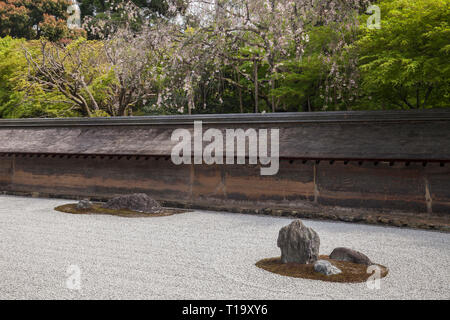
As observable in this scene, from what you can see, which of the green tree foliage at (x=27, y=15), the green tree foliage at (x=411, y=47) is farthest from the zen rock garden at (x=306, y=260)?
Answer: the green tree foliage at (x=27, y=15)

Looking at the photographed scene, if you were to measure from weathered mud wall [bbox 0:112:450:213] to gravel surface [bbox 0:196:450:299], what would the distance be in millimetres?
786

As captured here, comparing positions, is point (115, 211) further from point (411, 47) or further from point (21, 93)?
point (21, 93)

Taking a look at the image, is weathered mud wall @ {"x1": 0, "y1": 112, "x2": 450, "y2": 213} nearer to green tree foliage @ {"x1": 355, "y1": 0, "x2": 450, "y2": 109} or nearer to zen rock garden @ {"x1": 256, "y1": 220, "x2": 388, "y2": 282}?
green tree foliage @ {"x1": 355, "y1": 0, "x2": 450, "y2": 109}

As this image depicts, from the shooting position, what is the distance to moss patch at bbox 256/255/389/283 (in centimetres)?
539

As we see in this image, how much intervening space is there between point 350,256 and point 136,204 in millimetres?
5800

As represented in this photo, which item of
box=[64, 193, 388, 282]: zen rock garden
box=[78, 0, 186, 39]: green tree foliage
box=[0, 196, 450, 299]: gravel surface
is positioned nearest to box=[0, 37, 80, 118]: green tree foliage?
box=[78, 0, 186, 39]: green tree foliage

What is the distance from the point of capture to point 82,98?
66.7 ft

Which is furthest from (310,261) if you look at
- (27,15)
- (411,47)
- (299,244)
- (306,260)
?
(27,15)

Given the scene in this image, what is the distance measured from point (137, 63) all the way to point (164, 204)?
8852 mm

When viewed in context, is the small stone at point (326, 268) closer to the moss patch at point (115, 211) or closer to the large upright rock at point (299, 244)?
the large upright rock at point (299, 244)

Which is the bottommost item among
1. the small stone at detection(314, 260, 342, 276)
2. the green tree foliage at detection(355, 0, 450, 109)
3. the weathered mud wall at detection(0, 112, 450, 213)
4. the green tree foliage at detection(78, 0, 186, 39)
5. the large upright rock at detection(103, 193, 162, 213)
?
the small stone at detection(314, 260, 342, 276)

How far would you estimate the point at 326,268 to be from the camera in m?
5.55

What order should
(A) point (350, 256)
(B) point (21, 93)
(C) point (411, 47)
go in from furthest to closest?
(B) point (21, 93) → (C) point (411, 47) → (A) point (350, 256)

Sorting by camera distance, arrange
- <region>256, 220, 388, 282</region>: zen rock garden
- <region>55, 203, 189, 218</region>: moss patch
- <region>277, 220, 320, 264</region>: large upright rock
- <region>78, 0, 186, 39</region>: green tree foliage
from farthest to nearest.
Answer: <region>78, 0, 186, 39</region>: green tree foliage < <region>55, 203, 189, 218</region>: moss patch < <region>277, 220, 320, 264</region>: large upright rock < <region>256, 220, 388, 282</region>: zen rock garden
